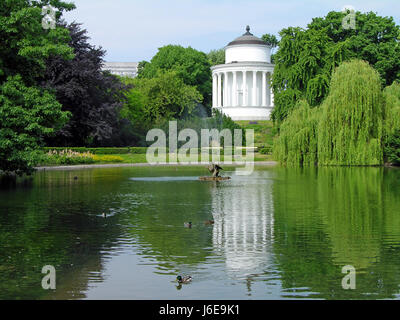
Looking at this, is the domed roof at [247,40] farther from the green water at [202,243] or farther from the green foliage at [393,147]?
the green water at [202,243]

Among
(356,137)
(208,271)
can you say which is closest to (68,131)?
(356,137)

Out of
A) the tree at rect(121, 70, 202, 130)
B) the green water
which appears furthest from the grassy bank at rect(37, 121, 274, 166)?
the green water

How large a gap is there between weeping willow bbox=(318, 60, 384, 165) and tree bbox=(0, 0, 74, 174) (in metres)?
22.2

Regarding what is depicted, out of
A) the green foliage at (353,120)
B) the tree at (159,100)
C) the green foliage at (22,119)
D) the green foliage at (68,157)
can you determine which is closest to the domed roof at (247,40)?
the tree at (159,100)

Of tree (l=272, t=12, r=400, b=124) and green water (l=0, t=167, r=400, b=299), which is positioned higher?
tree (l=272, t=12, r=400, b=124)

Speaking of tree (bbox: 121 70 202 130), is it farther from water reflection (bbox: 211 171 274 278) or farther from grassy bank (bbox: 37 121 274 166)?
water reflection (bbox: 211 171 274 278)

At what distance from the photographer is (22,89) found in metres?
29.5

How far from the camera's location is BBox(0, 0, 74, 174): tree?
2839 centimetres

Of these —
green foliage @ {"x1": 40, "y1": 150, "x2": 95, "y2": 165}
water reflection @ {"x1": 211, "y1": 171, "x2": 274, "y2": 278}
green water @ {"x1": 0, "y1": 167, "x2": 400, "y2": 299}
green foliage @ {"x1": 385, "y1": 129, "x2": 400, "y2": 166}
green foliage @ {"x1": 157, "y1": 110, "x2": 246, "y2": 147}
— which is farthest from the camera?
green foliage @ {"x1": 157, "y1": 110, "x2": 246, "y2": 147}

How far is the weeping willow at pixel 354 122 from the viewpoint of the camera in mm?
45000

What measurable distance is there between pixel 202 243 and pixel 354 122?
33.4m

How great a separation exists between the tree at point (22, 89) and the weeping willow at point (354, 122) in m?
22.2
